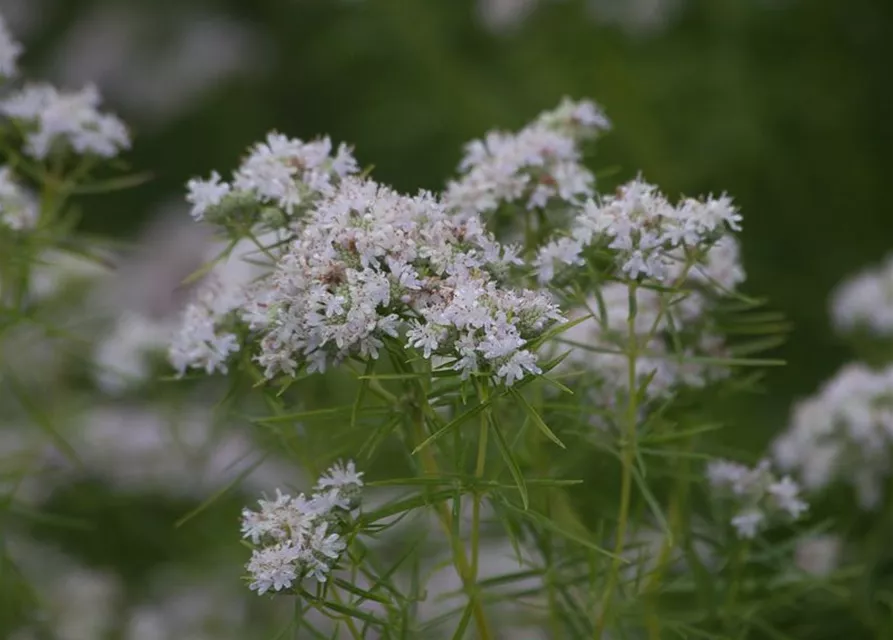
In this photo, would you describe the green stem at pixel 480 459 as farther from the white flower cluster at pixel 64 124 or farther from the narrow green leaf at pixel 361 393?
the white flower cluster at pixel 64 124

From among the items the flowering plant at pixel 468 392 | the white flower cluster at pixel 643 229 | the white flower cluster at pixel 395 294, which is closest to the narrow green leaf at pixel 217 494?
the flowering plant at pixel 468 392

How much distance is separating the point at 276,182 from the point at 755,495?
36 centimetres

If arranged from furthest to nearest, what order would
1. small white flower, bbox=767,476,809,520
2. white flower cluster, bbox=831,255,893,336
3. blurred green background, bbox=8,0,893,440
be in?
blurred green background, bbox=8,0,893,440
white flower cluster, bbox=831,255,893,336
small white flower, bbox=767,476,809,520

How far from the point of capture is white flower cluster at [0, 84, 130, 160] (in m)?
0.90

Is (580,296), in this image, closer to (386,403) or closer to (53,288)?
(386,403)

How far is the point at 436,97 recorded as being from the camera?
1887mm

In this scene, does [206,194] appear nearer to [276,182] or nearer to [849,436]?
[276,182]

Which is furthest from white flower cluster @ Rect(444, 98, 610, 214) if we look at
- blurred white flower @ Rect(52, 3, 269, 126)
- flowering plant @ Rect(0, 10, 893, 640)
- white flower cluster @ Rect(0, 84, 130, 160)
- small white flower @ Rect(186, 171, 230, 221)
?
blurred white flower @ Rect(52, 3, 269, 126)

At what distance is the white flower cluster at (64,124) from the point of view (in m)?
0.90

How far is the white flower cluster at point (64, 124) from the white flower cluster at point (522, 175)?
262 mm

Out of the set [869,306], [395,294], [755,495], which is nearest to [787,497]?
[755,495]

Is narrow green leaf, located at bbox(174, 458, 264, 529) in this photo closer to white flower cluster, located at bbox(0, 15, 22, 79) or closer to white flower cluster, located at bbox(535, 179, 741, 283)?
white flower cluster, located at bbox(535, 179, 741, 283)

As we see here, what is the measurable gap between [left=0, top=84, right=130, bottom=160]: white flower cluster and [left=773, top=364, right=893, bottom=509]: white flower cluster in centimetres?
58

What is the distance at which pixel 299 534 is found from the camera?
61 cm
